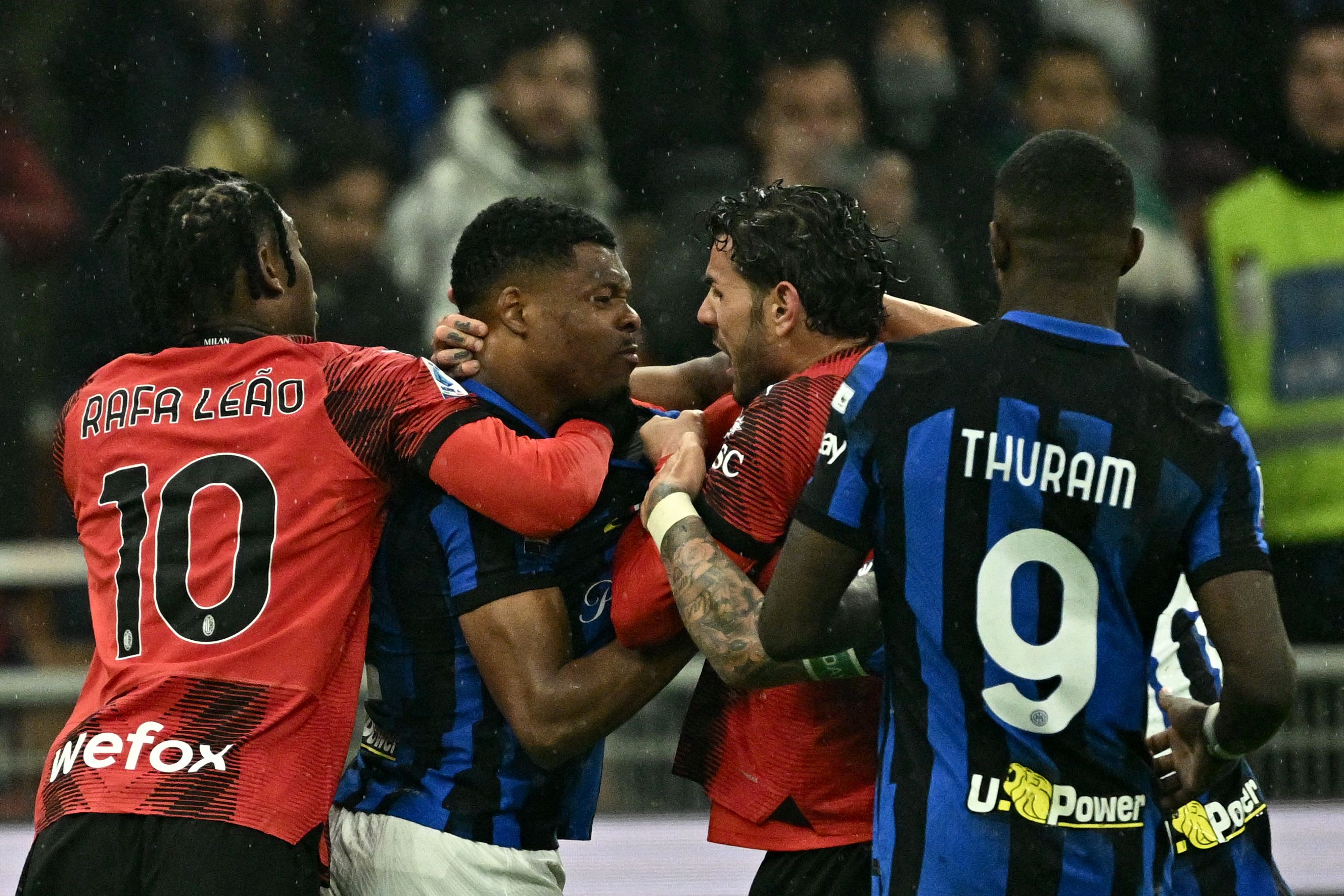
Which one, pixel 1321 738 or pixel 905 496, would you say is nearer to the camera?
pixel 905 496

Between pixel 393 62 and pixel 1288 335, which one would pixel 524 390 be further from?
pixel 393 62

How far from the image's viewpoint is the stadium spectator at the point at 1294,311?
611 centimetres

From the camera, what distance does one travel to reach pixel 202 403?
8.62 ft

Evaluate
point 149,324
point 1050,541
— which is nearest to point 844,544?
point 1050,541

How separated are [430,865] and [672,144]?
473 centimetres

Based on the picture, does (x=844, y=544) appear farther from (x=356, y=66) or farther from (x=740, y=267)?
(x=356, y=66)

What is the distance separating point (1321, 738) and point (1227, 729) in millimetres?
3895

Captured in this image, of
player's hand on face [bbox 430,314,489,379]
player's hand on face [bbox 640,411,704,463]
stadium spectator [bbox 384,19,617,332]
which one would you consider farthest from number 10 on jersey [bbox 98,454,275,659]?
stadium spectator [bbox 384,19,617,332]

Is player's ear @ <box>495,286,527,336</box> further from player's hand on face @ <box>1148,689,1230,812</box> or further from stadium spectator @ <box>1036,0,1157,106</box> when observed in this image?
stadium spectator @ <box>1036,0,1157,106</box>

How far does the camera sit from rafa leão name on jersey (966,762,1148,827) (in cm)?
212

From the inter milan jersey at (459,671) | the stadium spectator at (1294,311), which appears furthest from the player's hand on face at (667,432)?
the stadium spectator at (1294,311)

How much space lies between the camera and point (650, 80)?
7.01 meters

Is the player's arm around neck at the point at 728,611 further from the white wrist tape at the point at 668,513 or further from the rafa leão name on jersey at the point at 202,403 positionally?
the rafa leão name on jersey at the point at 202,403

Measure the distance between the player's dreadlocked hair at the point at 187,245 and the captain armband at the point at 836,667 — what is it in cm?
116
